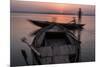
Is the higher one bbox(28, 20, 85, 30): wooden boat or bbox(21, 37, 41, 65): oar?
bbox(28, 20, 85, 30): wooden boat

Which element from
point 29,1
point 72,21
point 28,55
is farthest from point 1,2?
point 72,21

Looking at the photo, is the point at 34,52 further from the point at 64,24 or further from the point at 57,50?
the point at 64,24

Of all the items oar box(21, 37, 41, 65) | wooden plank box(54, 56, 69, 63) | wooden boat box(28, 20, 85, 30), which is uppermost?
wooden boat box(28, 20, 85, 30)

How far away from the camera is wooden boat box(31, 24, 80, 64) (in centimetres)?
217

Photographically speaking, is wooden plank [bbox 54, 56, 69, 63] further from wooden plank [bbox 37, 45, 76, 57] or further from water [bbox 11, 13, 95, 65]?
water [bbox 11, 13, 95, 65]

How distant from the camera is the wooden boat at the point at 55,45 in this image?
85.4 inches

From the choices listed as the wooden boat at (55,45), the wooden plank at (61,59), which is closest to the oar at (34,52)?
the wooden boat at (55,45)

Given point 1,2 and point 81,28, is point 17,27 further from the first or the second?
point 81,28

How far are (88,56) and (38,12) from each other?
35.7 inches

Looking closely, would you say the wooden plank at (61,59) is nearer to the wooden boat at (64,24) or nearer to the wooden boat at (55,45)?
the wooden boat at (55,45)

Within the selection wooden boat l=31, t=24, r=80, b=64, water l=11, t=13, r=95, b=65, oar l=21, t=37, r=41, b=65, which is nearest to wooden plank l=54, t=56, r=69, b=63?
wooden boat l=31, t=24, r=80, b=64

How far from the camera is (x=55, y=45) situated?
2.22 m

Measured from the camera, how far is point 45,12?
2.19m
